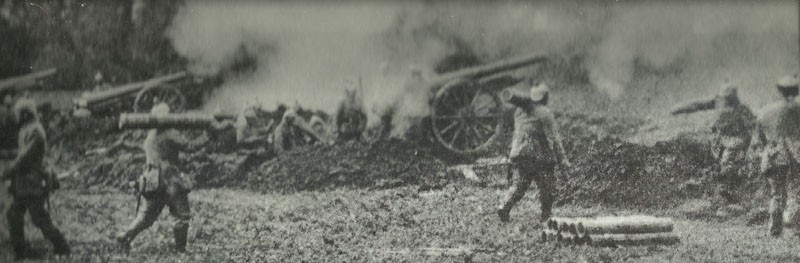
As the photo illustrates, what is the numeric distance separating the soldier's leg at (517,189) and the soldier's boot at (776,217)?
208 centimetres

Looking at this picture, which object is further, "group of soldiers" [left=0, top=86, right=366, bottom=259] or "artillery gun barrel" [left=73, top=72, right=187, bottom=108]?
"artillery gun barrel" [left=73, top=72, right=187, bottom=108]

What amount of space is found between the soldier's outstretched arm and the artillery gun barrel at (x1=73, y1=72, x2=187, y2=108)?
405 centimetres

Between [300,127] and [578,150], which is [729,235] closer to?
[578,150]

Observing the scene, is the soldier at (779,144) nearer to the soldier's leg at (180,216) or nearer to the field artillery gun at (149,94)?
the field artillery gun at (149,94)

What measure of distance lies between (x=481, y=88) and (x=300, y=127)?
4.91 feet

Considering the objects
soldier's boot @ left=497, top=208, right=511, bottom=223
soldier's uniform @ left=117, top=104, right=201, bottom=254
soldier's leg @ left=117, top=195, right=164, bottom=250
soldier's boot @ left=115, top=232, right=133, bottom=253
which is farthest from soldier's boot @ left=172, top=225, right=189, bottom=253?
soldier's boot @ left=497, top=208, right=511, bottom=223

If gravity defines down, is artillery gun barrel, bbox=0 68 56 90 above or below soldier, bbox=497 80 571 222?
above

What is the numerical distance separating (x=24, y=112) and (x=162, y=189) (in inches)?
50.7

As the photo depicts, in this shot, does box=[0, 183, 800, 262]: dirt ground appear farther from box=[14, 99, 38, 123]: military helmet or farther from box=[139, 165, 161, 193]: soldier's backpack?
box=[14, 99, 38, 123]: military helmet

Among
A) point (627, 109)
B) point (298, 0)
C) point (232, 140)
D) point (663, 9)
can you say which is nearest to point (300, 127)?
point (232, 140)

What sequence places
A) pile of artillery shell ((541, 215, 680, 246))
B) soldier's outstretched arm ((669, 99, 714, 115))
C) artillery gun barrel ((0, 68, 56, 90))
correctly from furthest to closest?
soldier's outstretched arm ((669, 99, 714, 115)) < artillery gun barrel ((0, 68, 56, 90)) < pile of artillery shell ((541, 215, 680, 246))

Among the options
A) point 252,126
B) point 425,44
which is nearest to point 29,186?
point 252,126

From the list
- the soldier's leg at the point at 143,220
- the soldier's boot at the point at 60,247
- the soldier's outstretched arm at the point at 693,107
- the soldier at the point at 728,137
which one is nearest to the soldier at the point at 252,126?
the soldier's leg at the point at 143,220

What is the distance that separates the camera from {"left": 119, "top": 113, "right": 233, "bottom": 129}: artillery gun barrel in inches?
240
